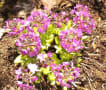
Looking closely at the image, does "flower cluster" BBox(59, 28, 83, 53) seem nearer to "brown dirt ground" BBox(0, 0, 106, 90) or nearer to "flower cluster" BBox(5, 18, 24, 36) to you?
"flower cluster" BBox(5, 18, 24, 36)

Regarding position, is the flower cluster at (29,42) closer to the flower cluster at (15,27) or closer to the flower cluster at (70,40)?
the flower cluster at (15,27)

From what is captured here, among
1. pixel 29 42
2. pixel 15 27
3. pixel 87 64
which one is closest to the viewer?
pixel 29 42

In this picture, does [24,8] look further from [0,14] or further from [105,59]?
[105,59]

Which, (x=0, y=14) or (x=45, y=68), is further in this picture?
(x=0, y=14)

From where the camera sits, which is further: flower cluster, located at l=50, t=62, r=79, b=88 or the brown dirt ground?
the brown dirt ground

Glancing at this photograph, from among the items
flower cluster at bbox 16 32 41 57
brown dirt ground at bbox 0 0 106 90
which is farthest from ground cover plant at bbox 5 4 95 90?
brown dirt ground at bbox 0 0 106 90

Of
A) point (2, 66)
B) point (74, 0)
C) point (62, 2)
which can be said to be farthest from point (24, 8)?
point (2, 66)

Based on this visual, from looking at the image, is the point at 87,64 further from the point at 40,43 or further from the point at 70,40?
the point at 40,43

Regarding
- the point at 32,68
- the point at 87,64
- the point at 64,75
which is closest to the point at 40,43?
the point at 32,68

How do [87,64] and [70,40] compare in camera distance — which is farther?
[87,64]
